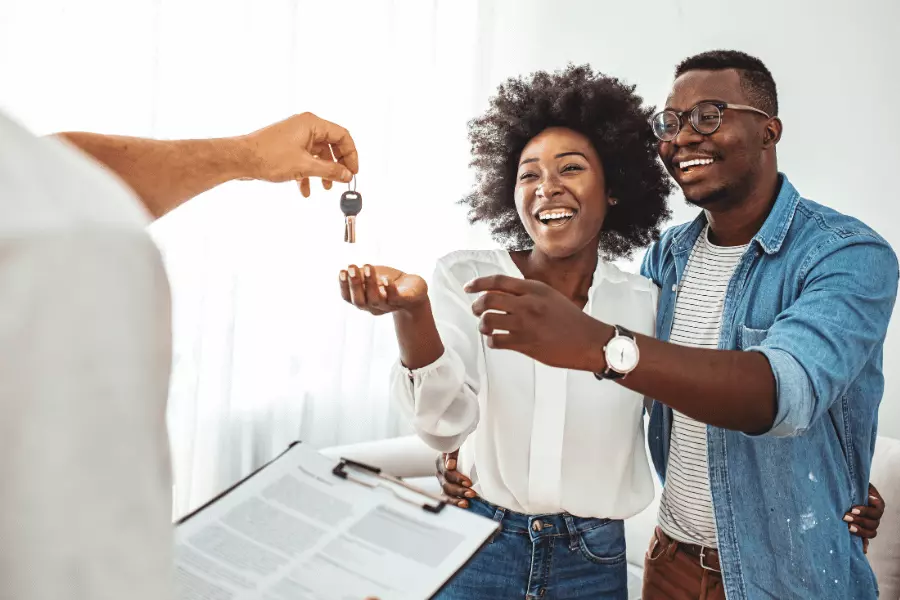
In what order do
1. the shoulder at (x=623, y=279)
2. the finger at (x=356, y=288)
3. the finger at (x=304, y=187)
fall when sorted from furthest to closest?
the shoulder at (x=623, y=279), the finger at (x=304, y=187), the finger at (x=356, y=288)

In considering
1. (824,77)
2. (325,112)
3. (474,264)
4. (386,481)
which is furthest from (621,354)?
(325,112)

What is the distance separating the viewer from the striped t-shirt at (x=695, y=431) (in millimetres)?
1438

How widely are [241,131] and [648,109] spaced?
157 centimetres

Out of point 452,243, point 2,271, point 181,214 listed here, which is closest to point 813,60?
point 452,243

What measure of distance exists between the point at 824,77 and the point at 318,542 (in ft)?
7.67

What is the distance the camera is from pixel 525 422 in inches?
55.2

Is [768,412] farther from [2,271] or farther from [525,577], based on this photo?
[2,271]

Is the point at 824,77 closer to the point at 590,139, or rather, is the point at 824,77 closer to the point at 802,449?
the point at 590,139

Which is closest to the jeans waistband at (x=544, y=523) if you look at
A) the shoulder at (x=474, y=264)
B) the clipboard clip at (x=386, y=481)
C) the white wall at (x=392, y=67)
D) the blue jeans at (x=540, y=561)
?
→ the blue jeans at (x=540, y=561)

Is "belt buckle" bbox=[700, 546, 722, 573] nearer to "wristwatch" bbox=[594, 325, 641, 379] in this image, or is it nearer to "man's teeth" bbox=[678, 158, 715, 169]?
"wristwatch" bbox=[594, 325, 641, 379]

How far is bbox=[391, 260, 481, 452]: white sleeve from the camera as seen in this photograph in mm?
1305

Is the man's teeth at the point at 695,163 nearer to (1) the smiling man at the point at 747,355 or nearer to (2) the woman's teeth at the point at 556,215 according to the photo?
(1) the smiling man at the point at 747,355

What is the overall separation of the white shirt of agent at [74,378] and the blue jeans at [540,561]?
1.17 meters

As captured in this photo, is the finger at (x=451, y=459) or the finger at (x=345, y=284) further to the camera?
the finger at (x=451, y=459)
